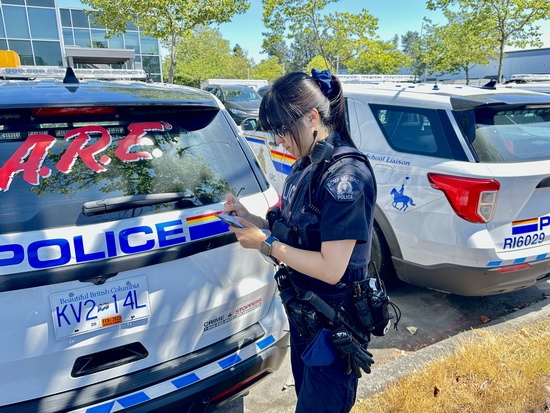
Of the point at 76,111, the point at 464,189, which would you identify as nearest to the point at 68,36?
the point at 76,111

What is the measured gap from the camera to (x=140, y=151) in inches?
70.9

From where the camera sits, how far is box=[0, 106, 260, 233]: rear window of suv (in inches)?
60.7

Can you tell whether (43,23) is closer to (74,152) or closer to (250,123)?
(250,123)

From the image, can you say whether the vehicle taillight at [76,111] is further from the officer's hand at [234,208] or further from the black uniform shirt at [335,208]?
the black uniform shirt at [335,208]

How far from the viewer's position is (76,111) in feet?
5.56

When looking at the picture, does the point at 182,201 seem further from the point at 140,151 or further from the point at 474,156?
the point at 474,156

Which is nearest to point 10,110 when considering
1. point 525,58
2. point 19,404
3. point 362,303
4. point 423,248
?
point 19,404

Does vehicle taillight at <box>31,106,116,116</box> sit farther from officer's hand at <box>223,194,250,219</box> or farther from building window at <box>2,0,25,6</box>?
building window at <box>2,0,25,6</box>

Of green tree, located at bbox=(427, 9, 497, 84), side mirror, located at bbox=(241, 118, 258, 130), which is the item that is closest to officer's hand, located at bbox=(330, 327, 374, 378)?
side mirror, located at bbox=(241, 118, 258, 130)

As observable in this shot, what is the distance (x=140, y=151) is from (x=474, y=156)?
88.9 inches

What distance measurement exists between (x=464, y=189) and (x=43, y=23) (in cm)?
2383

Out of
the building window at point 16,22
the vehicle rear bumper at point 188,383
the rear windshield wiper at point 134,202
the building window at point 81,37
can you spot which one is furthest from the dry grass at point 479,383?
the building window at point 81,37

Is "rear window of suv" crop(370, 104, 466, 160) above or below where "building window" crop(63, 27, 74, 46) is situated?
below

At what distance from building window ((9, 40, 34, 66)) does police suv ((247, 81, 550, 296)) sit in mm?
22275
